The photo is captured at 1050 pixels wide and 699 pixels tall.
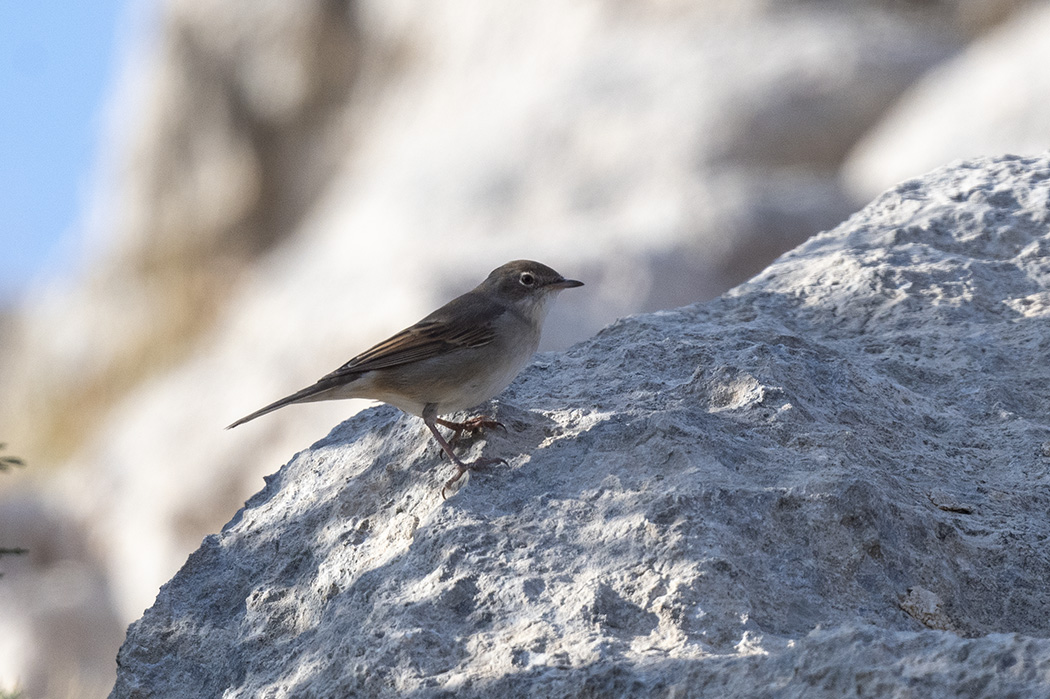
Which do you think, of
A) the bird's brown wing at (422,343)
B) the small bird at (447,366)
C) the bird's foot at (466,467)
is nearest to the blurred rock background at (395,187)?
→ the bird's brown wing at (422,343)

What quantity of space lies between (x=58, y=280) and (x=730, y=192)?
20.0 meters

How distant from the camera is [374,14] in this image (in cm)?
2180

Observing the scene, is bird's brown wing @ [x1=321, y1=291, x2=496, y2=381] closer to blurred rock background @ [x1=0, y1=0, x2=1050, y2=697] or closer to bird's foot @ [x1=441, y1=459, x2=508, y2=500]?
bird's foot @ [x1=441, y1=459, x2=508, y2=500]

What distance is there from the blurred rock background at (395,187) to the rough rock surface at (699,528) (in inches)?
154

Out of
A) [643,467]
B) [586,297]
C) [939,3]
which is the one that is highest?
[939,3]

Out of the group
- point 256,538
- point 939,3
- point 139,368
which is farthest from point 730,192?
point 139,368

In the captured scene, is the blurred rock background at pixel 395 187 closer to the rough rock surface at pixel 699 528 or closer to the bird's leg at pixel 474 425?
the rough rock surface at pixel 699 528

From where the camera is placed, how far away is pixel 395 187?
18078 mm

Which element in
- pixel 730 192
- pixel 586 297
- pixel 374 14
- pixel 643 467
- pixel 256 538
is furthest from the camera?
pixel 374 14

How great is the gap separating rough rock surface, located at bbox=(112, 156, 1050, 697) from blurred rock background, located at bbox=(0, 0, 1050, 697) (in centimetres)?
392

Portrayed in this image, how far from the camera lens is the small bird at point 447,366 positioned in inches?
168

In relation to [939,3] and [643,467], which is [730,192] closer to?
[939,3]

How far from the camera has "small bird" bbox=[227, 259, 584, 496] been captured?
14.0 feet

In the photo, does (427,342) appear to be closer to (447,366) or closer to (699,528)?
(447,366)
